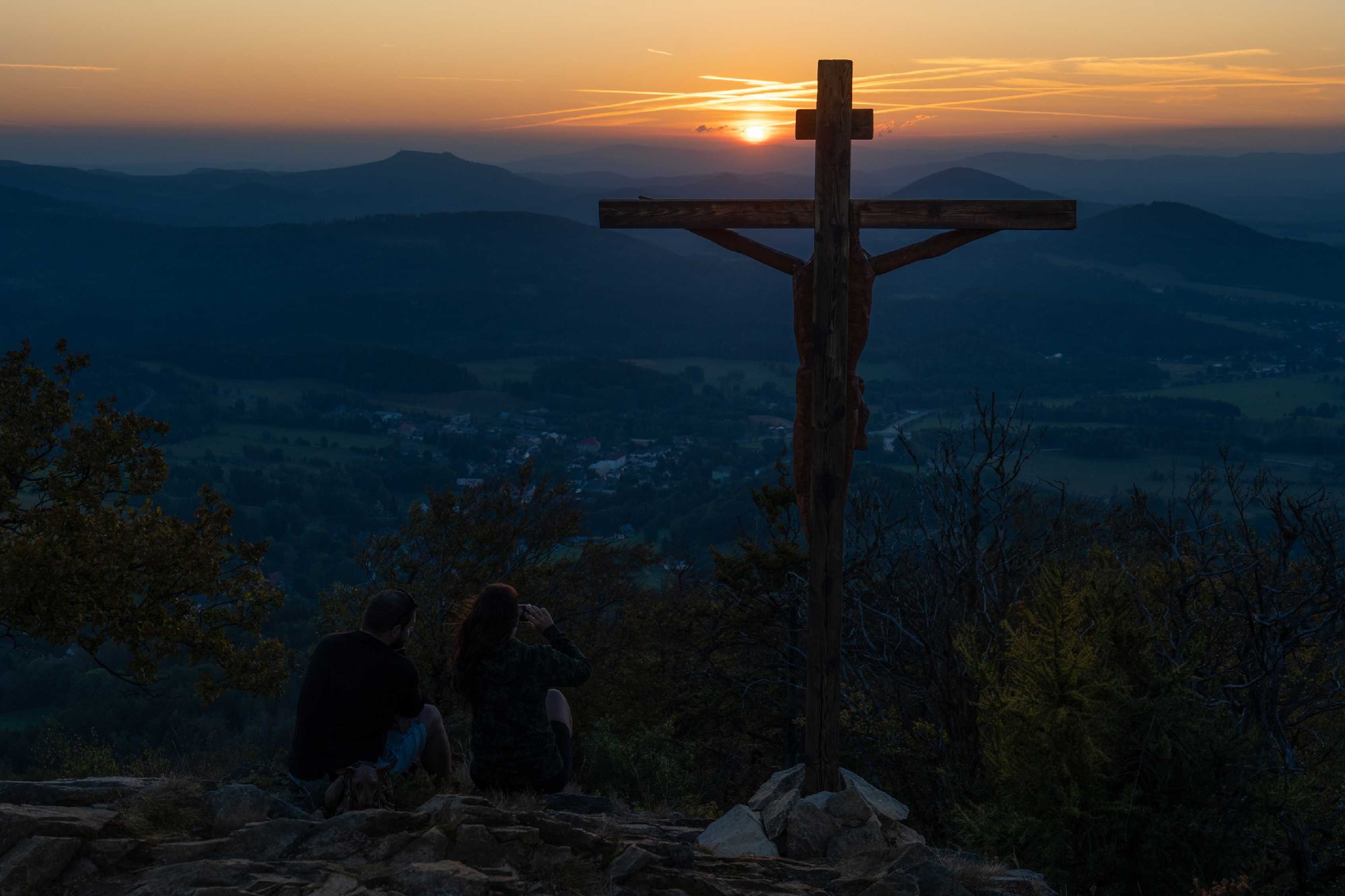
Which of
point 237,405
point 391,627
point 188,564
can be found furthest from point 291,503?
point 391,627

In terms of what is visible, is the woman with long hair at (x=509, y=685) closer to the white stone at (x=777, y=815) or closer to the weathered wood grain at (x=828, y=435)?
the white stone at (x=777, y=815)

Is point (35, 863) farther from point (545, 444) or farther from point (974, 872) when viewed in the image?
point (545, 444)

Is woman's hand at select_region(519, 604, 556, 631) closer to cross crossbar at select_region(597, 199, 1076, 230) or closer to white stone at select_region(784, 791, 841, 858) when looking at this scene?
white stone at select_region(784, 791, 841, 858)

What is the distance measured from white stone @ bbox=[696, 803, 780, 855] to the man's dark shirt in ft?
5.90

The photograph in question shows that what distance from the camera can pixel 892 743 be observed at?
9016 mm

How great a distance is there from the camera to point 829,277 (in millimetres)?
5777

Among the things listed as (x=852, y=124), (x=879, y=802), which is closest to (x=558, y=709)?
(x=879, y=802)

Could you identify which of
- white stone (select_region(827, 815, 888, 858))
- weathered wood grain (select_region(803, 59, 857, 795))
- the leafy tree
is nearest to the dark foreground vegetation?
the leafy tree

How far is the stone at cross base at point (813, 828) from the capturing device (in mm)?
5203

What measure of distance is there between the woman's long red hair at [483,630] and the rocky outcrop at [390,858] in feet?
2.04

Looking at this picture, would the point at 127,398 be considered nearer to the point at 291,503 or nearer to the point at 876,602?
the point at 291,503

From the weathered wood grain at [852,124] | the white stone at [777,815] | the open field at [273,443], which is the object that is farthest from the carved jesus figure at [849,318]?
the open field at [273,443]

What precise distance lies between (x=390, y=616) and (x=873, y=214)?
11.9 feet

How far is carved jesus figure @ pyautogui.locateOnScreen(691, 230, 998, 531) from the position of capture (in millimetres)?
5883
